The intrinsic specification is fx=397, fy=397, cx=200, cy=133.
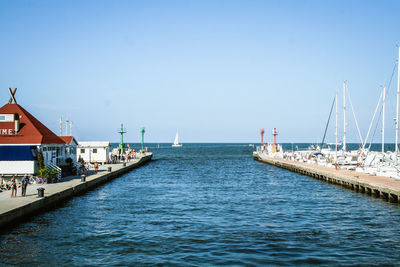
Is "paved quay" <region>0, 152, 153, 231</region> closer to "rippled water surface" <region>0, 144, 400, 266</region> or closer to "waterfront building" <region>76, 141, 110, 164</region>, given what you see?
"rippled water surface" <region>0, 144, 400, 266</region>

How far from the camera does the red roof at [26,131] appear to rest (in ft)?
104

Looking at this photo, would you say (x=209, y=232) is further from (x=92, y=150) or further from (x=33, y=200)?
(x=92, y=150)

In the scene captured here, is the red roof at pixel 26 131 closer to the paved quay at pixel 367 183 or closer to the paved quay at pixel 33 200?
the paved quay at pixel 33 200

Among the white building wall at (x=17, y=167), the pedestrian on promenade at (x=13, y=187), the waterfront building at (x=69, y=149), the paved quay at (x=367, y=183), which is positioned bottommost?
the paved quay at (x=367, y=183)

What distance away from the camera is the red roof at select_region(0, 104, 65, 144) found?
104 feet

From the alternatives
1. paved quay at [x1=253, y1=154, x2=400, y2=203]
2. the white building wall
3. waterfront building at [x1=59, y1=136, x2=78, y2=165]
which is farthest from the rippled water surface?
waterfront building at [x1=59, y1=136, x2=78, y2=165]

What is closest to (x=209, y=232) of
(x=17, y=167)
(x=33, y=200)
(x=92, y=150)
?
(x=33, y=200)

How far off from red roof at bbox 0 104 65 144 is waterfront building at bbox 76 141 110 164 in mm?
20228

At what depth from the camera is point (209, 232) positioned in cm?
1903

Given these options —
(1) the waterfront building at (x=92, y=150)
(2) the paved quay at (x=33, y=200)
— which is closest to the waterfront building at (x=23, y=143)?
(2) the paved quay at (x=33, y=200)

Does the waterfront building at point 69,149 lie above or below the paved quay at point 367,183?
above

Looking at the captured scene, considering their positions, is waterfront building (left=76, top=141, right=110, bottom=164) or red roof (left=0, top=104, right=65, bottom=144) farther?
waterfront building (left=76, top=141, right=110, bottom=164)

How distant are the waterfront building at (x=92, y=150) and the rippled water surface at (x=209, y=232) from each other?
2685 cm

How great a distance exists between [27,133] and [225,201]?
17.3 meters
